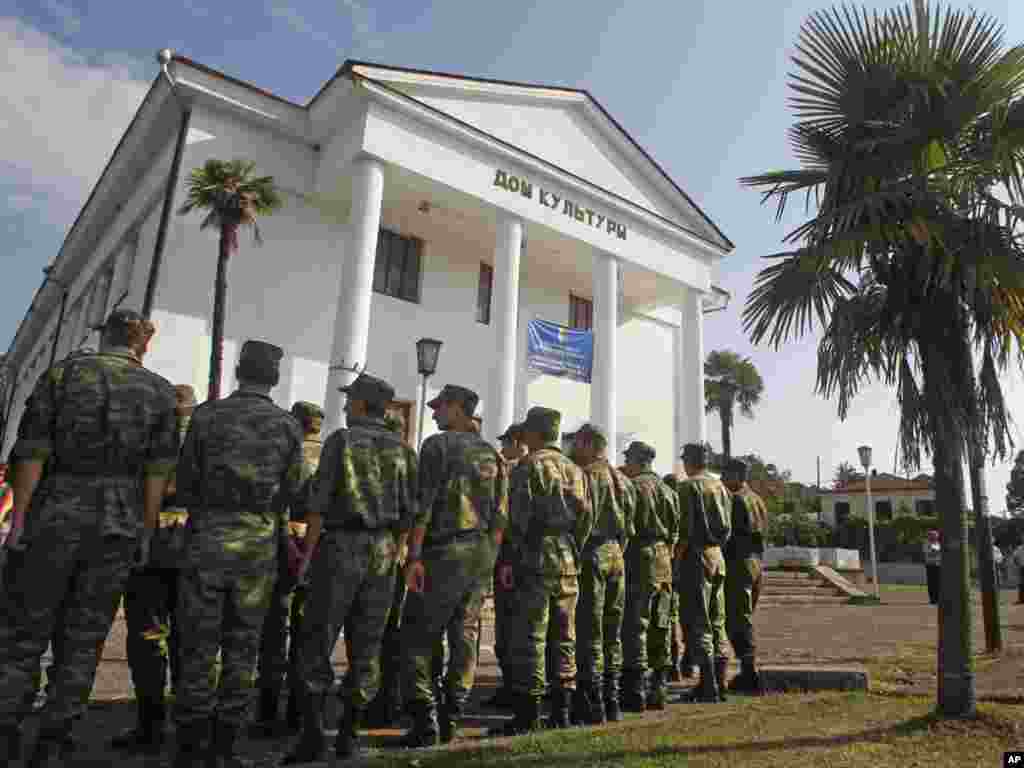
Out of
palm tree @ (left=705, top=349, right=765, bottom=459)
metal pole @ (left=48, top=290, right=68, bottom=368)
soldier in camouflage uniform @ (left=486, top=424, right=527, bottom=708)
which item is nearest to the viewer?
soldier in camouflage uniform @ (left=486, top=424, right=527, bottom=708)

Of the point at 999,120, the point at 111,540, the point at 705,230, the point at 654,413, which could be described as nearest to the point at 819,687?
the point at 999,120

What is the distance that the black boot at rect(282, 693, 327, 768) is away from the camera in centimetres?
369

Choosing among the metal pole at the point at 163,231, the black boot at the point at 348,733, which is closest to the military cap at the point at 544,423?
the black boot at the point at 348,733

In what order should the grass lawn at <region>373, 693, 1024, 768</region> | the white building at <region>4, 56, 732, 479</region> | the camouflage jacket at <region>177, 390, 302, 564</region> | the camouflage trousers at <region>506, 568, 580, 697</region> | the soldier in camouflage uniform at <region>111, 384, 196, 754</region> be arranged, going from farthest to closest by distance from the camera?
the white building at <region>4, 56, 732, 479</region> < the camouflage trousers at <region>506, 568, 580, 697</region> < the soldier in camouflage uniform at <region>111, 384, 196, 754</region> < the grass lawn at <region>373, 693, 1024, 768</region> < the camouflage jacket at <region>177, 390, 302, 564</region>

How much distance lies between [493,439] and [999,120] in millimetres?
11877

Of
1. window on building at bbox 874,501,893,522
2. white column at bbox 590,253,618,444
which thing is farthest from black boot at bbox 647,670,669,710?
window on building at bbox 874,501,893,522

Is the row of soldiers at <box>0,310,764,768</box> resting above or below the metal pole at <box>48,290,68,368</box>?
below

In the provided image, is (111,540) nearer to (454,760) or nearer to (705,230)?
(454,760)

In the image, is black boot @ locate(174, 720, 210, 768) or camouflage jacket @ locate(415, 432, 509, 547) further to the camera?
camouflage jacket @ locate(415, 432, 509, 547)

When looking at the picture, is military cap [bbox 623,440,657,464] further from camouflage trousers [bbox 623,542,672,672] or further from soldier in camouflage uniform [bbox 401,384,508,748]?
soldier in camouflage uniform [bbox 401,384,508,748]

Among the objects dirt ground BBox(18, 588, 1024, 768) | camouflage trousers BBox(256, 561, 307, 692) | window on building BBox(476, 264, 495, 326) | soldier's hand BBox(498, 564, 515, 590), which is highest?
window on building BBox(476, 264, 495, 326)

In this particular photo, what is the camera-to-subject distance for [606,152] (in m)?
19.9

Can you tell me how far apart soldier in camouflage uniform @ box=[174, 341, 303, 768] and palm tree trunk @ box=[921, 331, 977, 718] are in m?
4.09

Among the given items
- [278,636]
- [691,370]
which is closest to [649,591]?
[278,636]
